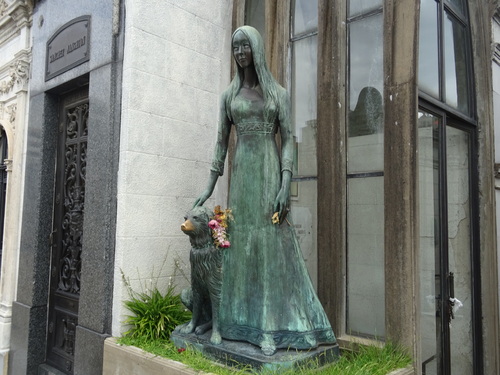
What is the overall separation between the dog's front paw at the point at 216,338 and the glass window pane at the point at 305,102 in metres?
1.90

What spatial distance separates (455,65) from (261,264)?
12.3 feet

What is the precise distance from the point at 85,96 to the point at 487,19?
5189mm

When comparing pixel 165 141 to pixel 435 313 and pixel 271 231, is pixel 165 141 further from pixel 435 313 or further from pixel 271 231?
pixel 435 313

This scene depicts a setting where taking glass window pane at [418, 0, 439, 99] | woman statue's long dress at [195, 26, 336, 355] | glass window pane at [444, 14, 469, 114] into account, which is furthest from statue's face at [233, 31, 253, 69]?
glass window pane at [444, 14, 469, 114]

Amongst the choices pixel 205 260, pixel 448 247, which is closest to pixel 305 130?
pixel 205 260

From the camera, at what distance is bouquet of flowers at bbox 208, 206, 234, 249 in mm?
3490

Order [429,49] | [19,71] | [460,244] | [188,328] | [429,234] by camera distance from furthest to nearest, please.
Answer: [19,71]
[460,244]
[429,49]
[429,234]
[188,328]

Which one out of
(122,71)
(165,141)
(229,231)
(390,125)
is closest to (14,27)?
(122,71)

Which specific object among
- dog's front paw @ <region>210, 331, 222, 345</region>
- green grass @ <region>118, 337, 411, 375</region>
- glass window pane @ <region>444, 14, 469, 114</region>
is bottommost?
green grass @ <region>118, 337, 411, 375</region>

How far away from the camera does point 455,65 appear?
537 centimetres

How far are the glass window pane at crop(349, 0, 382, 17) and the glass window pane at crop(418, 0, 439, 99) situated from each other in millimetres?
656

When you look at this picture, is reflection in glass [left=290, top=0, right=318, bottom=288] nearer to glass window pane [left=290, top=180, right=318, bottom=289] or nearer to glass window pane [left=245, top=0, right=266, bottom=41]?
glass window pane [left=290, top=180, right=318, bottom=289]

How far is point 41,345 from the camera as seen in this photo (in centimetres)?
536

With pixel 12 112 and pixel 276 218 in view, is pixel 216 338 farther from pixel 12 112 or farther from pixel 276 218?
pixel 12 112
